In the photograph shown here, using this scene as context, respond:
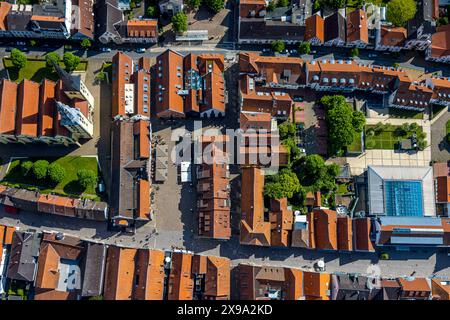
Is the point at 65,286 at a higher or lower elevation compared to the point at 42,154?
lower

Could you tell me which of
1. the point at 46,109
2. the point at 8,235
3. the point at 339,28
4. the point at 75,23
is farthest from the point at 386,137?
the point at 8,235

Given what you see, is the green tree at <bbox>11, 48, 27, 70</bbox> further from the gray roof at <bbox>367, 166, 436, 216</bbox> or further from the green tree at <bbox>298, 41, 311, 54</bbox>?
the gray roof at <bbox>367, 166, 436, 216</bbox>

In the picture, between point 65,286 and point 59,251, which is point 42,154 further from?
point 65,286

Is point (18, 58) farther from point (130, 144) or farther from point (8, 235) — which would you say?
point (8, 235)

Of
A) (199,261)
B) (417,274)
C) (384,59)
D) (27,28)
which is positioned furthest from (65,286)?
(384,59)

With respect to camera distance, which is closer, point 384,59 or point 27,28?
point 27,28

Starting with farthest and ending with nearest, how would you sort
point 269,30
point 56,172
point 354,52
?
point 354,52, point 269,30, point 56,172
